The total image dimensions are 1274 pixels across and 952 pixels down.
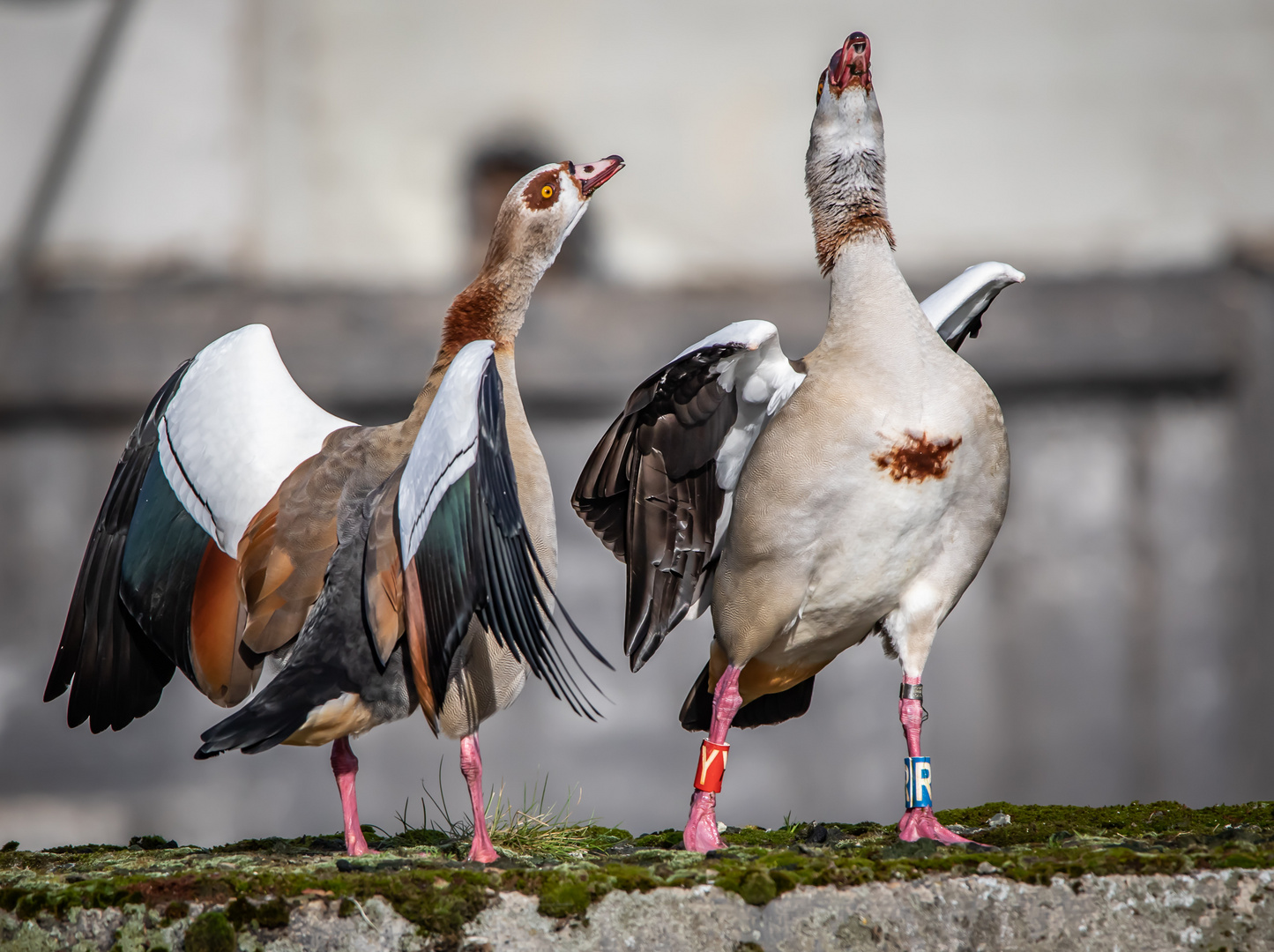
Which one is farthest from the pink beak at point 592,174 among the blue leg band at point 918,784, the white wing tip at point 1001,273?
the blue leg band at point 918,784

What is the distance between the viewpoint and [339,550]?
3373mm

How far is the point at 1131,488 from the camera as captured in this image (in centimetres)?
727

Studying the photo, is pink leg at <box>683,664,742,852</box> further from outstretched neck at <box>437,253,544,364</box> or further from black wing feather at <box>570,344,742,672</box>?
outstretched neck at <box>437,253,544,364</box>

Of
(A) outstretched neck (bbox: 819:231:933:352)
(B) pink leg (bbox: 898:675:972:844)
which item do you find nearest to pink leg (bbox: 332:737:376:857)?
(B) pink leg (bbox: 898:675:972:844)

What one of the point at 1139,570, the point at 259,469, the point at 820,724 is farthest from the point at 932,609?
the point at 1139,570

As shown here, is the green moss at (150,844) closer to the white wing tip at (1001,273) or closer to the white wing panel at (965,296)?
the white wing panel at (965,296)

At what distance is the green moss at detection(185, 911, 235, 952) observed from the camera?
Result: 8.04ft

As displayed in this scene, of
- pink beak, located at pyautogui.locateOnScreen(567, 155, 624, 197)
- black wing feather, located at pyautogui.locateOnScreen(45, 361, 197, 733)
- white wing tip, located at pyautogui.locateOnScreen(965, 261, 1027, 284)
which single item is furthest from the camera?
white wing tip, located at pyautogui.locateOnScreen(965, 261, 1027, 284)

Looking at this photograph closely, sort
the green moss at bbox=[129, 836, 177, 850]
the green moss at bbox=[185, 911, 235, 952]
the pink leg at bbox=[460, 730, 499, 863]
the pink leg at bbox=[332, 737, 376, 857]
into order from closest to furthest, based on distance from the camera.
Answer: the green moss at bbox=[185, 911, 235, 952] < the pink leg at bbox=[460, 730, 499, 863] < the pink leg at bbox=[332, 737, 376, 857] < the green moss at bbox=[129, 836, 177, 850]

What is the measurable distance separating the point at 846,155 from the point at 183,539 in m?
2.20

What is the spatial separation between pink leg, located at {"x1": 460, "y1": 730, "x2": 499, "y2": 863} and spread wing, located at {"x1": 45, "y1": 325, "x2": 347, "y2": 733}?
644 mm

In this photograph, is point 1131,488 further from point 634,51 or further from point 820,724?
point 634,51

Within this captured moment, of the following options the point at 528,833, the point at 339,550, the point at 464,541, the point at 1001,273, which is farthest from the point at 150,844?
the point at 1001,273

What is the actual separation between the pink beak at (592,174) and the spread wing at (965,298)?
1.08 meters
